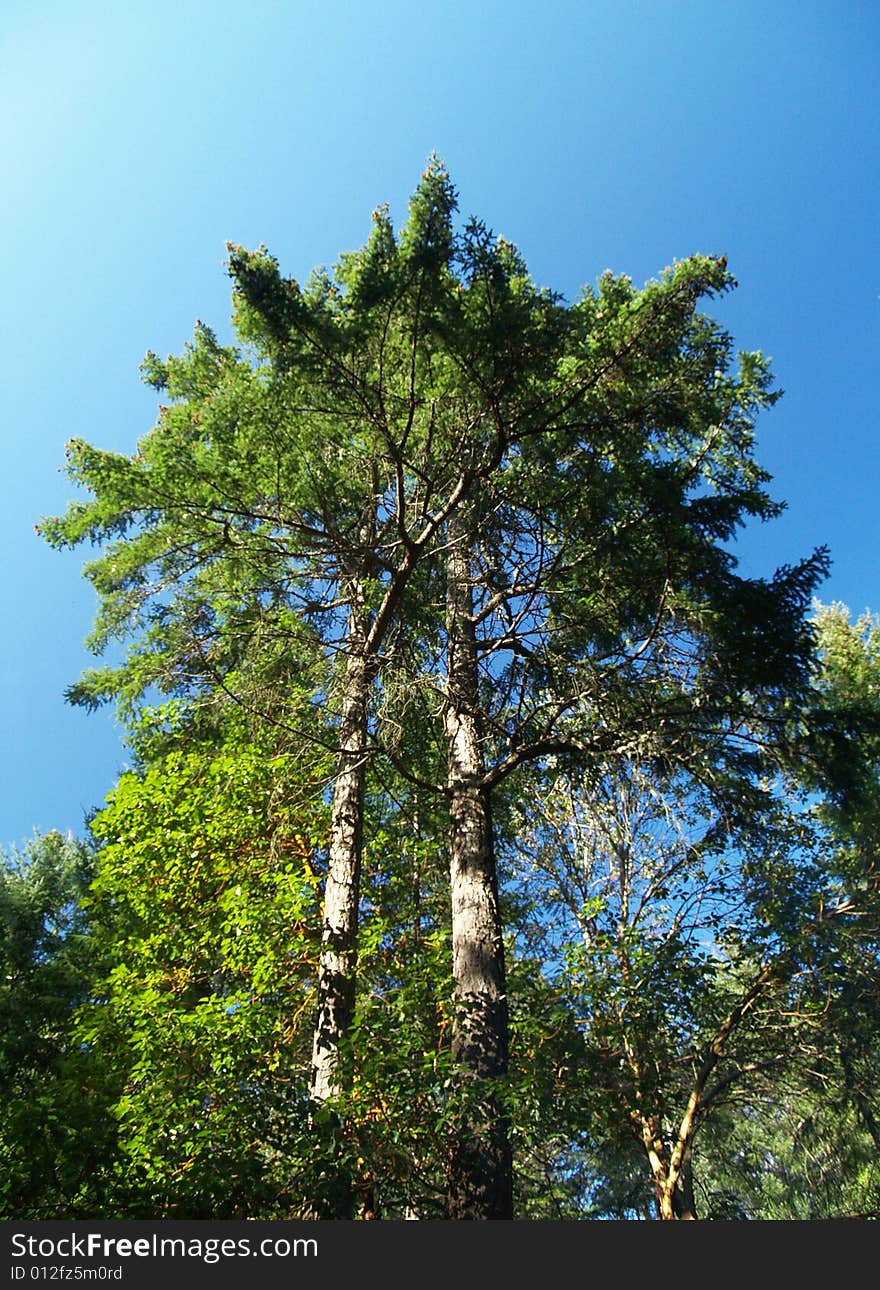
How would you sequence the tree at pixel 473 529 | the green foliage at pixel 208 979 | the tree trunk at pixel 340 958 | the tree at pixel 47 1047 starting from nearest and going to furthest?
1. the tree trunk at pixel 340 958
2. the tree at pixel 47 1047
3. the green foliage at pixel 208 979
4. the tree at pixel 473 529

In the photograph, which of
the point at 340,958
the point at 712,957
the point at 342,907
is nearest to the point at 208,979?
the point at 342,907

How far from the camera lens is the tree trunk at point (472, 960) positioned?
4668 mm

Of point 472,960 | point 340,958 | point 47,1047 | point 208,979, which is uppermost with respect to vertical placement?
point 208,979

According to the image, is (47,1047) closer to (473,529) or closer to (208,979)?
(208,979)

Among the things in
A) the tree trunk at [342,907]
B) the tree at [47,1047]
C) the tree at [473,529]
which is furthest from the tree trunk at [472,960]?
the tree at [47,1047]

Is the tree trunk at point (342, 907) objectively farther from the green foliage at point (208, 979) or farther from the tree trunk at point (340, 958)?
the green foliage at point (208, 979)

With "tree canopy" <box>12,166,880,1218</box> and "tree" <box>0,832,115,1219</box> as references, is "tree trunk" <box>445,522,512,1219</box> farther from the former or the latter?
"tree" <box>0,832,115,1219</box>

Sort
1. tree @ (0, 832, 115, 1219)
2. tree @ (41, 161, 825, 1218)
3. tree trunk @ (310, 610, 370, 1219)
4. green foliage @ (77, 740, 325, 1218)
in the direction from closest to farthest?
tree trunk @ (310, 610, 370, 1219) < tree @ (0, 832, 115, 1219) < green foliage @ (77, 740, 325, 1218) < tree @ (41, 161, 825, 1218)

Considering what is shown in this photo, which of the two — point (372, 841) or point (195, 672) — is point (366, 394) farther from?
point (372, 841)

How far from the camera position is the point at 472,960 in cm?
581

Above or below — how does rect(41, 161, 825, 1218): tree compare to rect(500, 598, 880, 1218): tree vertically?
above

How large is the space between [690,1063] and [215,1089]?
6.45 m

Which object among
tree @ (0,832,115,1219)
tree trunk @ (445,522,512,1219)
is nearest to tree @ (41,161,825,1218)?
tree trunk @ (445,522,512,1219)

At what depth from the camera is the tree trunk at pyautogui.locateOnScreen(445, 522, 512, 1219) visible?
4.67 meters
